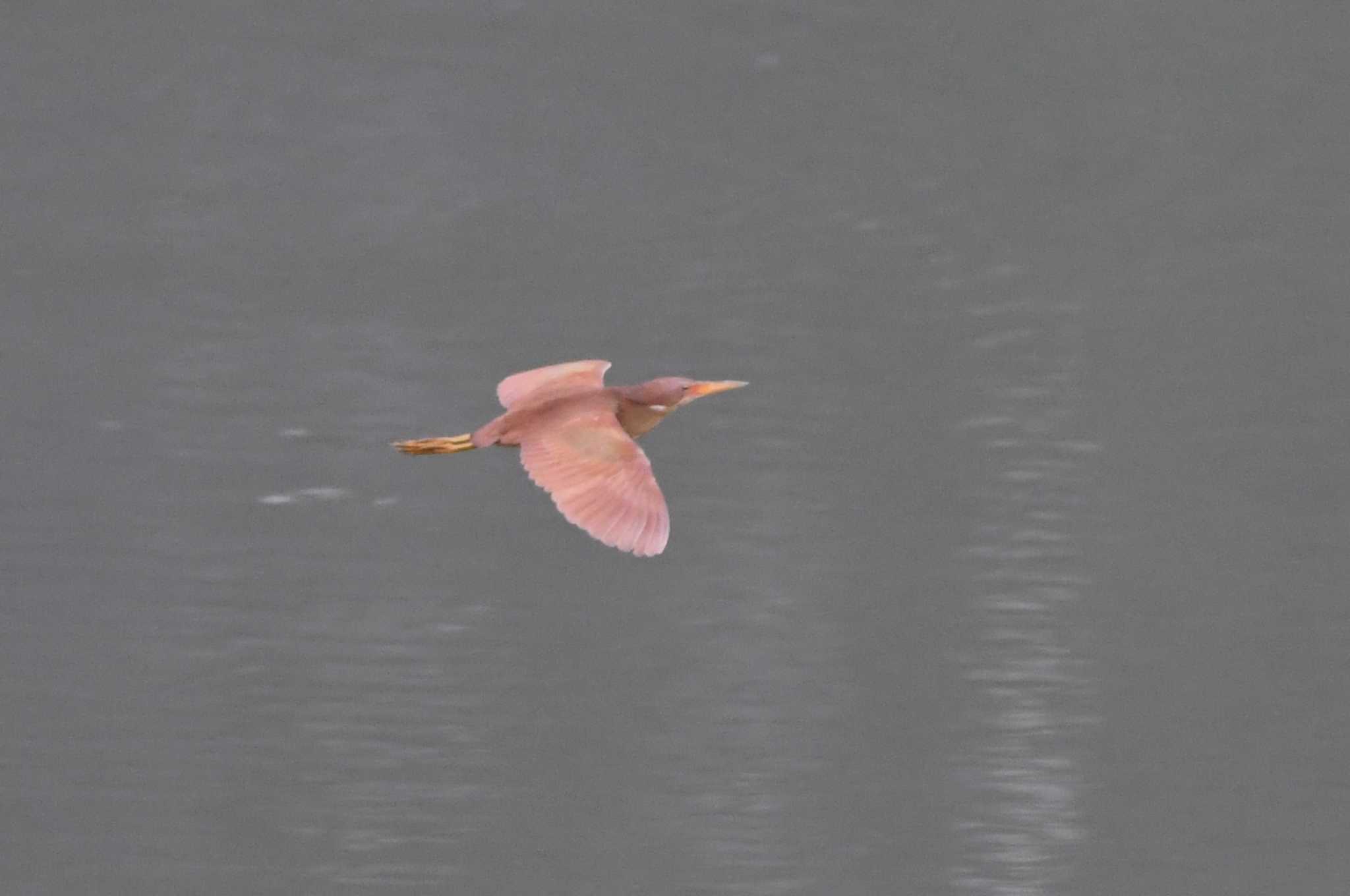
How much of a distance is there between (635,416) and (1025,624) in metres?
1.59

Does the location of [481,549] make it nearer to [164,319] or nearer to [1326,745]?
[164,319]

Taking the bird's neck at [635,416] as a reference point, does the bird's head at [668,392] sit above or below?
above

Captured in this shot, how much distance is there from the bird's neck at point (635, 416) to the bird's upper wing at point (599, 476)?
0.05m

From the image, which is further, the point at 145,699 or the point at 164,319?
the point at 164,319

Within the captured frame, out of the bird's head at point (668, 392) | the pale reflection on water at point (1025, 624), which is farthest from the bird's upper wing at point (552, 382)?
the pale reflection on water at point (1025, 624)

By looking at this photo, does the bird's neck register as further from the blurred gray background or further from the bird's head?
the blurred gray background

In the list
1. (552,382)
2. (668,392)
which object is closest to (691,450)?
(552,382)

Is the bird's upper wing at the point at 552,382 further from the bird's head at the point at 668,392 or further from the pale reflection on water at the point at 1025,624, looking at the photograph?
the pale reflection on water at the point at 1025,624

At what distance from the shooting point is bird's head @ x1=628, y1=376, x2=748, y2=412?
434 centimetres

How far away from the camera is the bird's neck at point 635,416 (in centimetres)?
431

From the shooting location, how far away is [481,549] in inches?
226

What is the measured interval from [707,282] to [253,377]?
1241 mm

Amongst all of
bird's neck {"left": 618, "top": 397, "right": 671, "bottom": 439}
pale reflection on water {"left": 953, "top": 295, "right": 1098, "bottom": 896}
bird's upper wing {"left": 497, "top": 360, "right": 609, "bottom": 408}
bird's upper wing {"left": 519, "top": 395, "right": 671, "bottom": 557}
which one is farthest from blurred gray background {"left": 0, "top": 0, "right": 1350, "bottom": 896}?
bird's upper wing {"left": 519, "top": 395, "right": 671, "bottom": 557}

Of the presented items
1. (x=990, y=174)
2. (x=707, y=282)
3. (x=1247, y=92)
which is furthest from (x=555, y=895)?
(x=1247, y=92)
